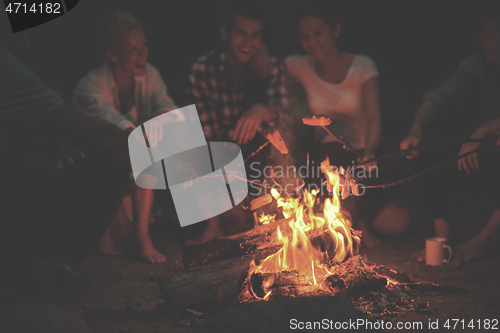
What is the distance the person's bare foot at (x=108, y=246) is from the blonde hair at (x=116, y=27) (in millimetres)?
1621

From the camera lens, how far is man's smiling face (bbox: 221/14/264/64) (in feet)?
11.3

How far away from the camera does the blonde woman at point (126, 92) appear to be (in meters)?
3.32

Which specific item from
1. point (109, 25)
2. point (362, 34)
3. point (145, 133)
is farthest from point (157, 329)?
point (362, 34)

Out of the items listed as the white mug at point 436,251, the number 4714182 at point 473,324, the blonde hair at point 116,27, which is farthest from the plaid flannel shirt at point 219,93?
the number 4714182 at point 473,324

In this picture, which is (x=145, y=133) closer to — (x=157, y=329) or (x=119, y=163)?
(x=119, y=163)

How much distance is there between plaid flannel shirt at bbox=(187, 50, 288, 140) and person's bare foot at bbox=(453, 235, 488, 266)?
1.75 meters

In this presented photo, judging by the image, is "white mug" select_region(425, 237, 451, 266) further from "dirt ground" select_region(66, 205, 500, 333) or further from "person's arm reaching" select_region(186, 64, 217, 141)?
"person's arm reaching" select_region(186, 64, 217, 141)

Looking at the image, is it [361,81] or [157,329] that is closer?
[157,329]

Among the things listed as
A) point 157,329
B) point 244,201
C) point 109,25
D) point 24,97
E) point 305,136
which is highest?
point 109,25

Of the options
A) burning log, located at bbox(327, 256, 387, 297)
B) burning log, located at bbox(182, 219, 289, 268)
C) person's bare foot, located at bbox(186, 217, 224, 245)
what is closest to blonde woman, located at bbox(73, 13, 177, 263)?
person's bare foot, located at bbox(186, 217, 224, 245)

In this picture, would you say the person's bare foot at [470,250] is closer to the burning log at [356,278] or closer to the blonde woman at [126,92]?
the burning log at [356,278]

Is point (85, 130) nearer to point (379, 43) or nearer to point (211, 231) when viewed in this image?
point (211, 231)

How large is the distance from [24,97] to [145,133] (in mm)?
1566

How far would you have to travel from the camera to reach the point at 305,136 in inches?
164
